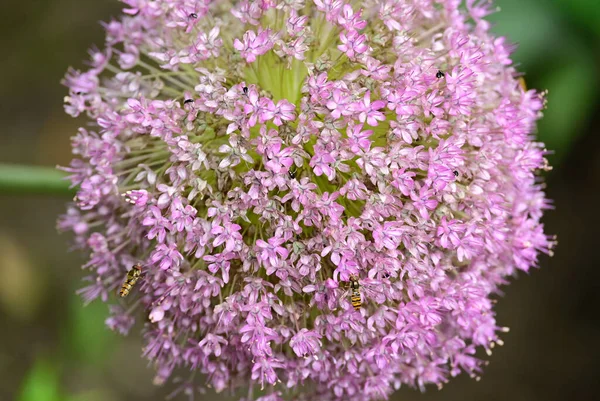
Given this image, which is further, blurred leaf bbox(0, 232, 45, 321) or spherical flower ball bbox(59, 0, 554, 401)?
blurred leaf bbox(0, 232, 45, 321)

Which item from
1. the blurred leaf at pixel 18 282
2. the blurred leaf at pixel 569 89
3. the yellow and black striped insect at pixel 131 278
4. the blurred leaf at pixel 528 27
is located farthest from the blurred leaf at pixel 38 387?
the blurred leaf at pixel 569 89

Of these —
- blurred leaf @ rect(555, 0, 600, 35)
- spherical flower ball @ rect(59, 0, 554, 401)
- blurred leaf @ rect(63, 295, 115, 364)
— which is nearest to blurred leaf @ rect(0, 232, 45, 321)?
blurred leaf @ rect(63, 295, 115, 364)

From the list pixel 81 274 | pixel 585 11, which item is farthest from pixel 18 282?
pixel 585 11

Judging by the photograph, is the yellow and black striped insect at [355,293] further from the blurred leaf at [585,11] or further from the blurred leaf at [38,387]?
the blurred leaf at [585,11]

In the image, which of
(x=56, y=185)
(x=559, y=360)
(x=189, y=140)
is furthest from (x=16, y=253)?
(x=559, y=360)

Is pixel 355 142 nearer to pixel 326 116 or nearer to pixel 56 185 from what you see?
pixel 326 116

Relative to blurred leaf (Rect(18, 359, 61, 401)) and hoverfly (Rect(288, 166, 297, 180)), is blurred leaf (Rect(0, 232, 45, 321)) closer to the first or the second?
blurred leaf (Rect(18, 359, 61, 401))

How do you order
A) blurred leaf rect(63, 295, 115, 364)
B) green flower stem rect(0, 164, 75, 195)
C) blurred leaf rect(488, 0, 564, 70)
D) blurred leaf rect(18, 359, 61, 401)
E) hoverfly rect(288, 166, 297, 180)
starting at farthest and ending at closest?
blurred leaf rect(63, 295, 115, 364), blurred leaf rect(488, 0, 564, 70), blurred leaf rect(18, 359, 61, 401), green flower stem rect(0, 164, 75, 195), hoverfly rect(288, 166, 297, 180)
